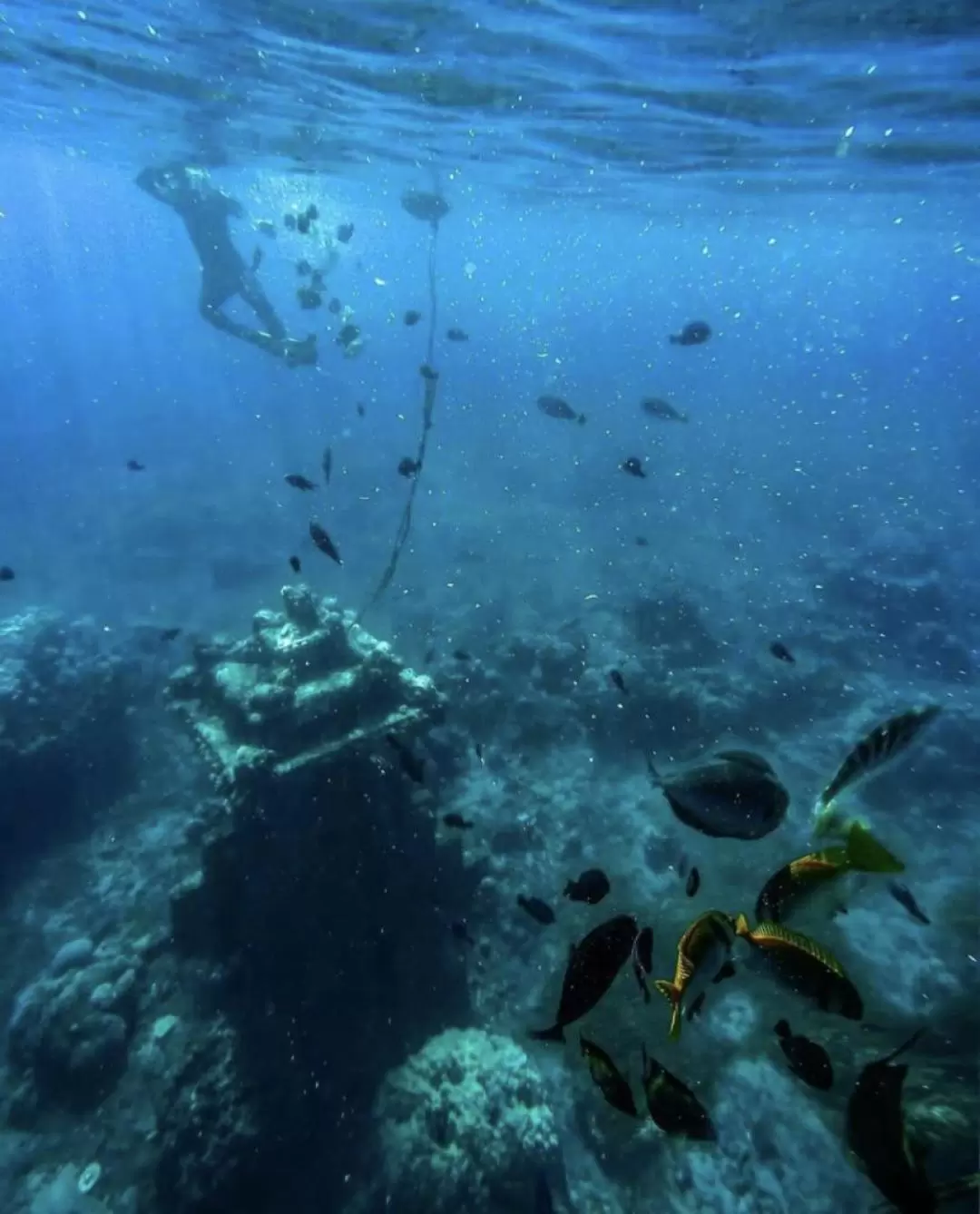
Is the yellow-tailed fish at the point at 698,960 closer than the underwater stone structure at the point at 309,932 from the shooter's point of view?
Yes

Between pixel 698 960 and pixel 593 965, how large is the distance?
16.8 inches

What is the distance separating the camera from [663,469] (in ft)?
113

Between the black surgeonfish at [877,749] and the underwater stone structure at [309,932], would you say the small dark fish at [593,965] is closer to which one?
the black surgeonfish at [877,749]

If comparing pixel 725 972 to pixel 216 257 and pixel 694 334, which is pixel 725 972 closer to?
pixel 694 334

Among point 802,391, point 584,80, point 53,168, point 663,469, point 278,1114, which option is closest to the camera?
point 278,1114

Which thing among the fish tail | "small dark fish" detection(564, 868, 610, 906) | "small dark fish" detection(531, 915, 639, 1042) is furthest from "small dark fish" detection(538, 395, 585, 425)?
the fish tail

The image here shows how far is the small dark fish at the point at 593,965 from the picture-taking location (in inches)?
105

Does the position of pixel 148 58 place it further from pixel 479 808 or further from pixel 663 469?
pixel 663 469

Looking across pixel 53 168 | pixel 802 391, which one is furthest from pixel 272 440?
pixel 802 391

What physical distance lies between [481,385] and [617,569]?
42.6 meters

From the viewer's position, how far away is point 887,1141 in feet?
7.87

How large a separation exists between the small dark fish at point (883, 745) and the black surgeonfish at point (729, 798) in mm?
271

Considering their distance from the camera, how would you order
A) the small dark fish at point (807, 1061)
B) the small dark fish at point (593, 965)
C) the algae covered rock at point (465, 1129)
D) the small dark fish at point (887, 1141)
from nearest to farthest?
the small dark fish at point (887, 1141) < the small dark fish at point (593, 965) < the small dark fish at point (807, 1061) < the algae covered rock at point (465, 1129)

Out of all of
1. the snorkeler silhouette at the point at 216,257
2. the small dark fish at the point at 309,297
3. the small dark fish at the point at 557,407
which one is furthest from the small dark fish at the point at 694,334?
the snorkeler silhouette at the point at 216,257
